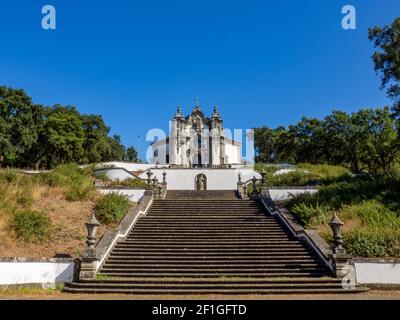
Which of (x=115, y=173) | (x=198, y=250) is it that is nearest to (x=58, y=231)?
(x=198, y=250)

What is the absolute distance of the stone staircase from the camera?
9.59m

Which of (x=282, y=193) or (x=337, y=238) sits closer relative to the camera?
(x=337, y=238)

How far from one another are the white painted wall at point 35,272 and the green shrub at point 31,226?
2130 millimetres

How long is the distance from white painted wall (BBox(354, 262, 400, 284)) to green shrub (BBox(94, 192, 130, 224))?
1026 cm

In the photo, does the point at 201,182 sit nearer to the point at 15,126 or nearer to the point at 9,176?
the point at 9,176

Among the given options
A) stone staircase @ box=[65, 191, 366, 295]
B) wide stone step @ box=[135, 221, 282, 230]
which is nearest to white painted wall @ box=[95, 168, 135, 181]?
stone staircase @ box=[65, 191, 366, 295]

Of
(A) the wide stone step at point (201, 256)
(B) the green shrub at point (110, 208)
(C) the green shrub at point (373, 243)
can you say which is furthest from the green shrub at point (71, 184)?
(C) the green shrub at point (373, 243)

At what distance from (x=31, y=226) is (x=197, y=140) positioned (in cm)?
3769

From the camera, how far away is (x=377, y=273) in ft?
32.7

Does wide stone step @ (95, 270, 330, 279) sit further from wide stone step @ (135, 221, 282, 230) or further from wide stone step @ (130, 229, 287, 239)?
wide stone step @ (135, 221, 282, 230)

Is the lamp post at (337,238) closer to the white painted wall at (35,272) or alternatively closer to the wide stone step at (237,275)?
the wide stone step at (237,275)
